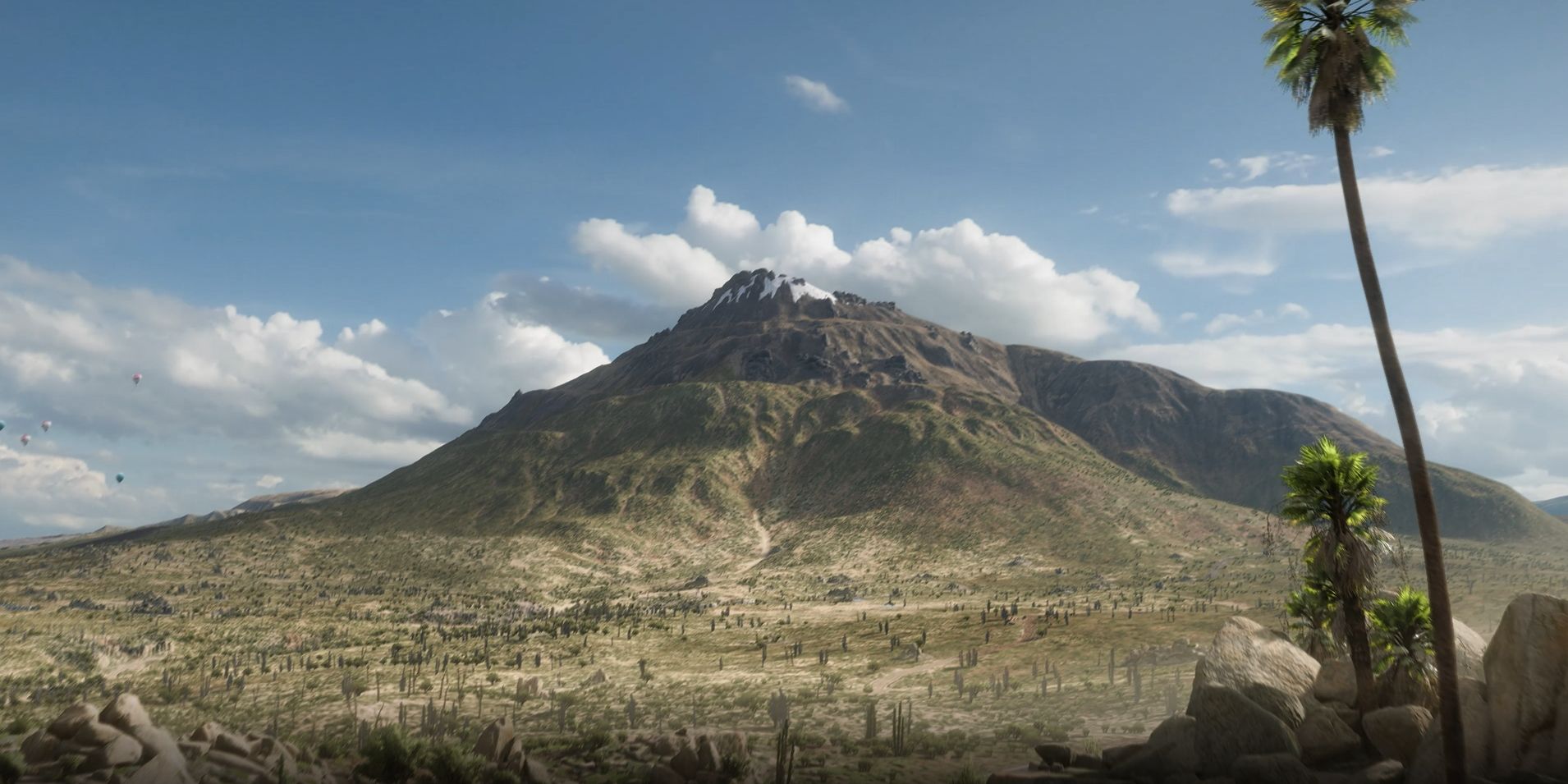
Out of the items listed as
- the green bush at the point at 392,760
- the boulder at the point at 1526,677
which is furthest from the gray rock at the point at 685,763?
the boulder at the point at 1526,677

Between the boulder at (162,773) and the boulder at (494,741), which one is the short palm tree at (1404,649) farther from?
the boulder at (162,773)

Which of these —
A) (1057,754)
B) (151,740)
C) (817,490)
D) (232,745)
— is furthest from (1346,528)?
(817,490)

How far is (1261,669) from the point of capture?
73.0 feet

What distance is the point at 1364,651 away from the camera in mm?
20781

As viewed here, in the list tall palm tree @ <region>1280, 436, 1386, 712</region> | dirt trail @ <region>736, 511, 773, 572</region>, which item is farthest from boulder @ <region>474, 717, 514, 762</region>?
dirt trail @ <region>736, 511, 773, 572</region>

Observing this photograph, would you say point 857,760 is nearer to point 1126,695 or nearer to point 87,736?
point 1126,695

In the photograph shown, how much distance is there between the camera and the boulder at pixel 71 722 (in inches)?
805

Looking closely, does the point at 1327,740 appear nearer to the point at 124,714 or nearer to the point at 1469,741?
the point at 1469,741

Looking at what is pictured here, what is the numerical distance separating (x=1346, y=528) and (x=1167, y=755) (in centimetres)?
699

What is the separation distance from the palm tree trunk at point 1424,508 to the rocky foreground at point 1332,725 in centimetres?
156

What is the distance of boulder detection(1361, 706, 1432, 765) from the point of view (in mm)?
18781

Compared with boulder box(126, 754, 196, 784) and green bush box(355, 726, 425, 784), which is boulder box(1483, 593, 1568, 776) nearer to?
green bush box(355, 726, 425, 784)

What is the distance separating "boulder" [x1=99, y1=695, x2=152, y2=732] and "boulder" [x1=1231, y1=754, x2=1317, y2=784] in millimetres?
25108

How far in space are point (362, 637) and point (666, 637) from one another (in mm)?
20966
